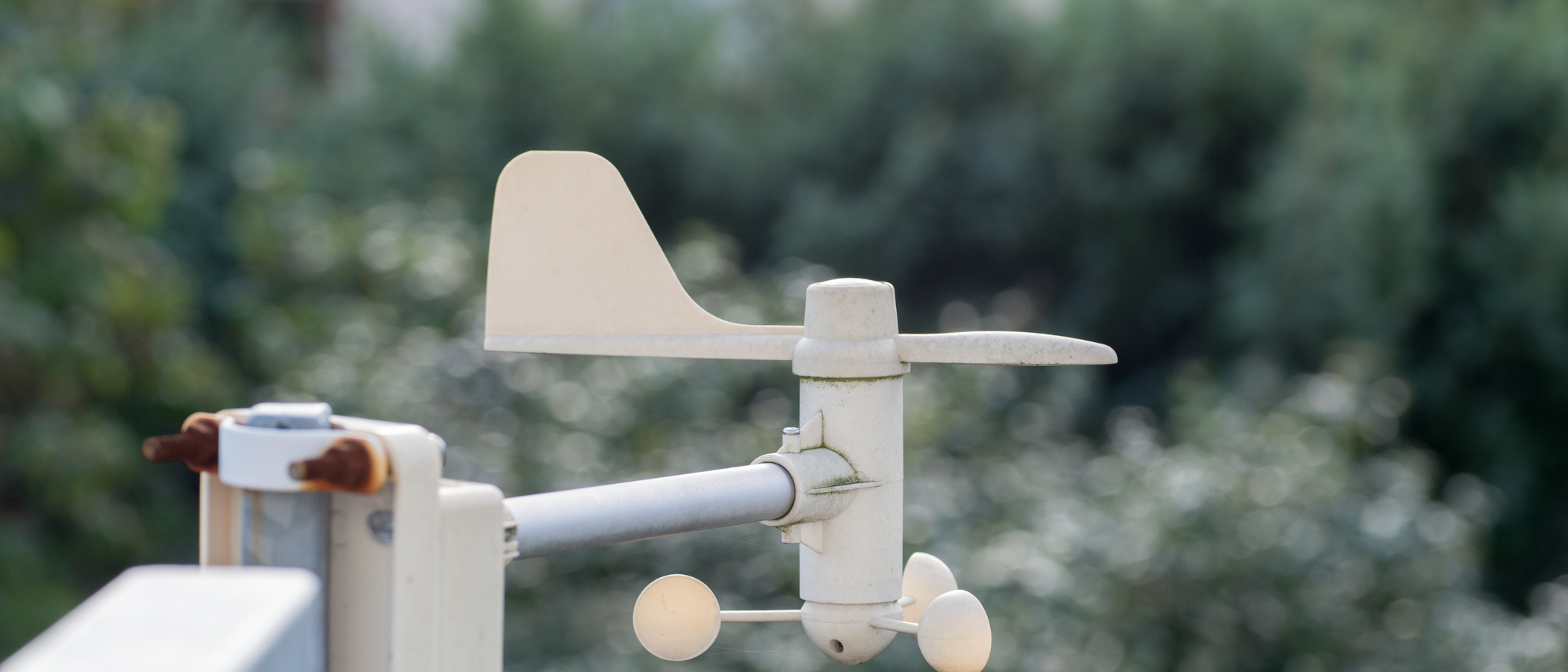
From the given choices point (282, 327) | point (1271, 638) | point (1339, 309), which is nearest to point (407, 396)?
point (282, 327)

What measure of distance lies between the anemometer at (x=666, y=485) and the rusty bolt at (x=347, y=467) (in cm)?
4

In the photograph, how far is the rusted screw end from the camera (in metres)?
0.56

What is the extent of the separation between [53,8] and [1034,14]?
4.29 meters

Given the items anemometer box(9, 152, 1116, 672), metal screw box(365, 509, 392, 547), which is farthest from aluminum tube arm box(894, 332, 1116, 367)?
metal screw box(365, 509, 392, 547)

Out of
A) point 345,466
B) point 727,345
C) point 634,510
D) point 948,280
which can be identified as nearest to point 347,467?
point 345,466

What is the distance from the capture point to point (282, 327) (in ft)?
13.9

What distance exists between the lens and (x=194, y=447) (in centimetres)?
60

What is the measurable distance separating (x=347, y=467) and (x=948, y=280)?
18.0 ft

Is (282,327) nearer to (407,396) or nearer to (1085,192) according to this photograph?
(407,396)

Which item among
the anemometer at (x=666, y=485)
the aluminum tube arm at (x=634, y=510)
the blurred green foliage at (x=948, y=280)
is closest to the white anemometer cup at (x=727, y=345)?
the anemometer at (x=666, y=485)

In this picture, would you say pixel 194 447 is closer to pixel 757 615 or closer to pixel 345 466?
pixel 345 466

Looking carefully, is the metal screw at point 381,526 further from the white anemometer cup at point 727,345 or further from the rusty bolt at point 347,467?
the white anemometer cup at point 727,345

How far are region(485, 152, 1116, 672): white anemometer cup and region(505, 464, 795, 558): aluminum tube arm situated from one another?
0.12 metres

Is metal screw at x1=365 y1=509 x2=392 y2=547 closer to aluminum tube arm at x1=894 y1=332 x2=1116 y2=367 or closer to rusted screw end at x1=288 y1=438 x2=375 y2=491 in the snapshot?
rusted screw end at x1=288 y1=438 x2=375 y2=491
